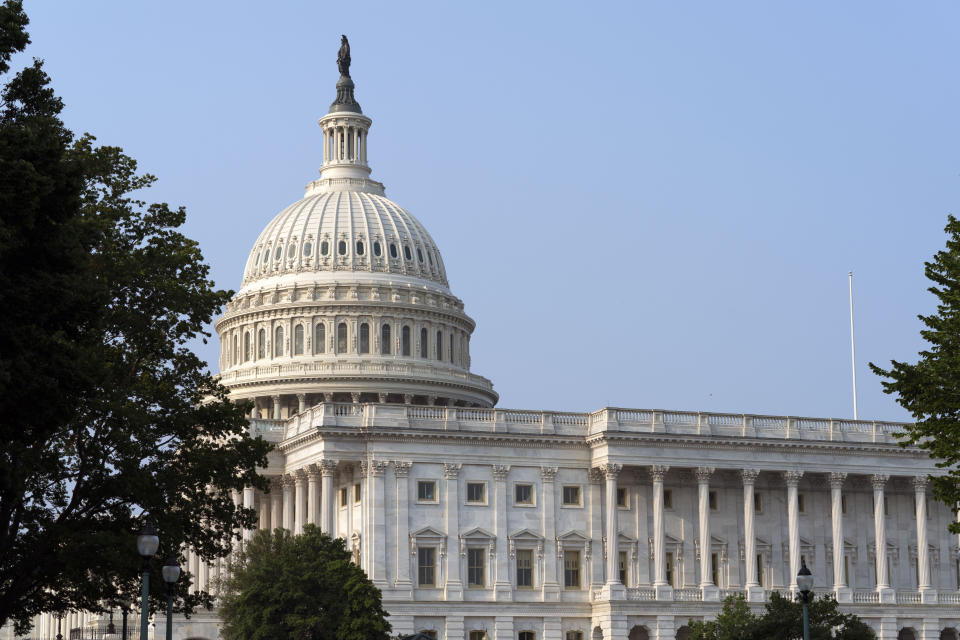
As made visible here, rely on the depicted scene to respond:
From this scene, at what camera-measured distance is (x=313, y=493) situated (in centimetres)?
12481

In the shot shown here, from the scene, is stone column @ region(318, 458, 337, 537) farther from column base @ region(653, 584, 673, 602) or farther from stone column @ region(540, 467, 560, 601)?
column base @ region(653, 584, 673, 602)

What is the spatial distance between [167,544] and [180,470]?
13.1ft

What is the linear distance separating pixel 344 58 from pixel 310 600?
98.2 metres

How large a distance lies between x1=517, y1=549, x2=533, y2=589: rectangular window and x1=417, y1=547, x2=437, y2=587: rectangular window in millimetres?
6162

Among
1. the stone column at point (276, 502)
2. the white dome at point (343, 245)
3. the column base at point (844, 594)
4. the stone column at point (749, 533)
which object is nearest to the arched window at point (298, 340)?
the white dome at point (343, 245)

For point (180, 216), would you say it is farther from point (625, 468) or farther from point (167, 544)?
point (625, 468)

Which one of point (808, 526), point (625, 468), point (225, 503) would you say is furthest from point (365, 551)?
point (225, 503)

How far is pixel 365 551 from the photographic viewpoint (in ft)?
387

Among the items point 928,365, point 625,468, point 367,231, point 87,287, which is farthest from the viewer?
point 367,231

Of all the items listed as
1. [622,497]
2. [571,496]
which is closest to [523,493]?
[571,496]

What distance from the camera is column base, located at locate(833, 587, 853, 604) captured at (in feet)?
421

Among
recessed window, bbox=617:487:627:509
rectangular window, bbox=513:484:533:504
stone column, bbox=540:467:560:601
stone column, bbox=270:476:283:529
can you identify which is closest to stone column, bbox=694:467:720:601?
recessed window, bbox=617:487:627:509

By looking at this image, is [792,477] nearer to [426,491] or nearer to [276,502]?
[426,491]

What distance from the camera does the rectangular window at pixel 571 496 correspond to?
125062 mm
